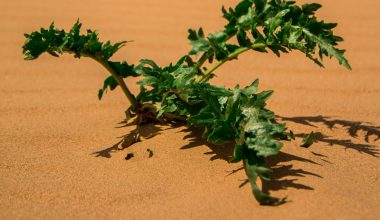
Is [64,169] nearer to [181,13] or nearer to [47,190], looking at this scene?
[47,190]

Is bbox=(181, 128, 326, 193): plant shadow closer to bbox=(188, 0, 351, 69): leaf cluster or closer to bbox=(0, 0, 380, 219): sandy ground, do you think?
bbox=(0, 0, 380, 219): sandy ground

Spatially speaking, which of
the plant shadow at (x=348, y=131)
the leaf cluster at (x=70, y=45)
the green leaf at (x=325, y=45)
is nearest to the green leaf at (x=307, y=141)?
the plant shadow at (x=348, y=131)

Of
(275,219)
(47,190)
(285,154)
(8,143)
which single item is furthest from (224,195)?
(8,143)

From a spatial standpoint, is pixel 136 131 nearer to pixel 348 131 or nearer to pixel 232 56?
pixel 232 56

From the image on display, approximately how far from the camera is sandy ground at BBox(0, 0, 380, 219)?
5.12 feet

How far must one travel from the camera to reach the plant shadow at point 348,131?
6.40ft

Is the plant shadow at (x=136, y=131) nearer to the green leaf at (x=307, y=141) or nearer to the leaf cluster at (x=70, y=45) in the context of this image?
the leaf cluster at (x=70, y=45)

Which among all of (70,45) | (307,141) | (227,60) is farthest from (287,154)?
(70,45)

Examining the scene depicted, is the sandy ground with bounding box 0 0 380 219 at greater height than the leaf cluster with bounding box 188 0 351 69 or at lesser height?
lesser

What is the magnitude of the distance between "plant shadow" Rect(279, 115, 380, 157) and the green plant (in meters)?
0.21

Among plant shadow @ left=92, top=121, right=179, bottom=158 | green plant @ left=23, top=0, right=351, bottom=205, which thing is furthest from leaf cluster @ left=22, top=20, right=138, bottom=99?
plant shadow @ left=92, top=121, right=179, bottom=158

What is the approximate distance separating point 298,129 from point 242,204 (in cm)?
65

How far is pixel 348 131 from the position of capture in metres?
2.11

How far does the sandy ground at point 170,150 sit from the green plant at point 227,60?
0.11 m
